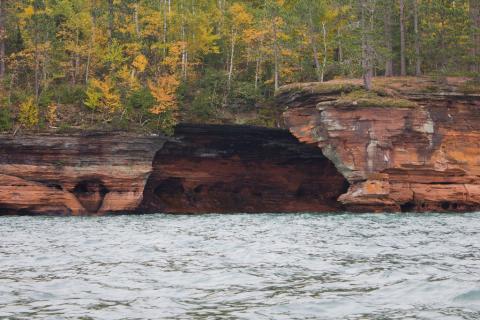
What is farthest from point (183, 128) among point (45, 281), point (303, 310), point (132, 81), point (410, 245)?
point (303, 310)

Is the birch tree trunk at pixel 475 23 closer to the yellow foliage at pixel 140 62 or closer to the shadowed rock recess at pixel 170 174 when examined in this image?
the shadowed rock recess at pixel 170 174

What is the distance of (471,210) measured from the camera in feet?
123

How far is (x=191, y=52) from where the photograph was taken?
162ft

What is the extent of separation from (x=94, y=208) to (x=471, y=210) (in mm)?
23060

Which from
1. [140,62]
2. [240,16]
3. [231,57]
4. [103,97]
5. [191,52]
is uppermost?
[240,16]

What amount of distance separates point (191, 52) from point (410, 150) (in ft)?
66.5

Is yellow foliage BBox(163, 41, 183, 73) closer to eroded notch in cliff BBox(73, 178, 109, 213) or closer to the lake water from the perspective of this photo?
eroded notch in cliff BBox(73, 178, 109, 213)

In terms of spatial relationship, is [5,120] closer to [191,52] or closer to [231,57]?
[191,52]

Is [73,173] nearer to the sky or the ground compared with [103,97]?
nearer to the ground

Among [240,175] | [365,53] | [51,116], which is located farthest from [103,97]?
[365,53]

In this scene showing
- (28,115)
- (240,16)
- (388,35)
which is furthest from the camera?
(240,16)

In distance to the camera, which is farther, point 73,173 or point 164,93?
point 164,93

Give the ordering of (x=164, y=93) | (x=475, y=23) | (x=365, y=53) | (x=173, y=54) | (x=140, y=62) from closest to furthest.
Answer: (x=365, y=53) → (x=164, y=93) → (x=140, y=62) → (x=475, y=23) → (x=173, y=54)

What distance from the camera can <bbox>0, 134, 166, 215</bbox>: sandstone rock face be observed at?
3766 cm
